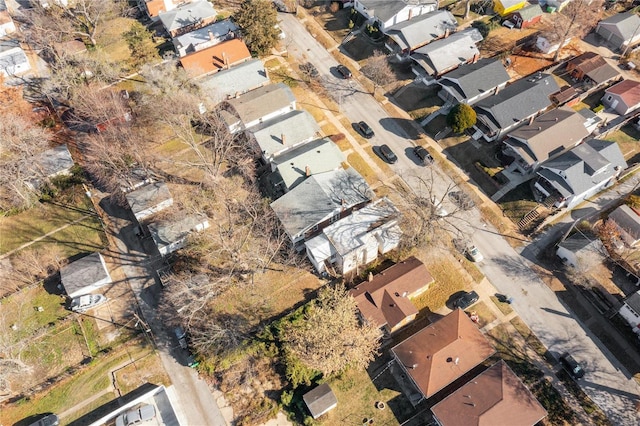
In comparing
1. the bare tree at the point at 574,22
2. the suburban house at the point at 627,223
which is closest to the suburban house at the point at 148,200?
the suburban house at the point at 627,223

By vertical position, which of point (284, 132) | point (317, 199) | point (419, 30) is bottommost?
point (317, 199)

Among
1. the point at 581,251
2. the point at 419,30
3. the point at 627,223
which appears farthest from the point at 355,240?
the point at 419,30

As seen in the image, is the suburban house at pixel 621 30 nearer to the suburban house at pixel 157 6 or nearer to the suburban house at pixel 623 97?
the suburban house at pixel 623 97

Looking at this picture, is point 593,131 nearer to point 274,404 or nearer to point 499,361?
point 499,361

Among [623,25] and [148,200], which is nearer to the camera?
[148,200]

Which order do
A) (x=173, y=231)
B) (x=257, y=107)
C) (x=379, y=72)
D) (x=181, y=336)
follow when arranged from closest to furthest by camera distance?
1. (x=181, y=336)
2. (x=173, y=231)
3. (x=257, y=107)
4. (x=379, y=72)

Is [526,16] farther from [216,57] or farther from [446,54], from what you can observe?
[216,57]

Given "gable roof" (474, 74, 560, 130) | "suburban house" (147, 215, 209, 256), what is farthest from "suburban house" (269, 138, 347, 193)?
"gable roof" (474, 74, 560, 130)
